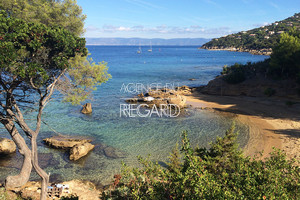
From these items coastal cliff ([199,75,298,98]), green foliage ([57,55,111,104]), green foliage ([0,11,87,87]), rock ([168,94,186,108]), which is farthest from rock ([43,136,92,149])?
coastal cliff ([199,75,298,98])

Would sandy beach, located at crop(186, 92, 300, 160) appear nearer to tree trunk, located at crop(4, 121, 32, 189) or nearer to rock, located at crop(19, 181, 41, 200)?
rock, located at crop(19, 181, 41, 200)

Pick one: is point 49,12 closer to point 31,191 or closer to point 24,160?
point 24,160

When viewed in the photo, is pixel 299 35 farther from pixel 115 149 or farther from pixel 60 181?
pixel 60 181

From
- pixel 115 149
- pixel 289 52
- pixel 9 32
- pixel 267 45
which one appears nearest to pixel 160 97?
pixel 115 149

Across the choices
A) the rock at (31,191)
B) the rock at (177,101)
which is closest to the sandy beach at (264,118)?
the rock at (177,101)

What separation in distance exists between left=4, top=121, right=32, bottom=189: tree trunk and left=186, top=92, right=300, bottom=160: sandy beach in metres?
19.0

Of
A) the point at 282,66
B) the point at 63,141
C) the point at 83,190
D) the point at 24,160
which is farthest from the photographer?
the point at 282,66

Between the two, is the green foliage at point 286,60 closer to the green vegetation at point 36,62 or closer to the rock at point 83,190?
the green vegetation at point 36,62

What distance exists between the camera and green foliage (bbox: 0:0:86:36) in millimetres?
14086

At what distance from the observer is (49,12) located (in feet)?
50.0

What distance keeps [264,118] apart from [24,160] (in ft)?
103

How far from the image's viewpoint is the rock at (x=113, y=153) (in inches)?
866

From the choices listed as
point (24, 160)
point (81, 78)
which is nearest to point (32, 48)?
point (81, 78)

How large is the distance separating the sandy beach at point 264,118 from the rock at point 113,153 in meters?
13.1
